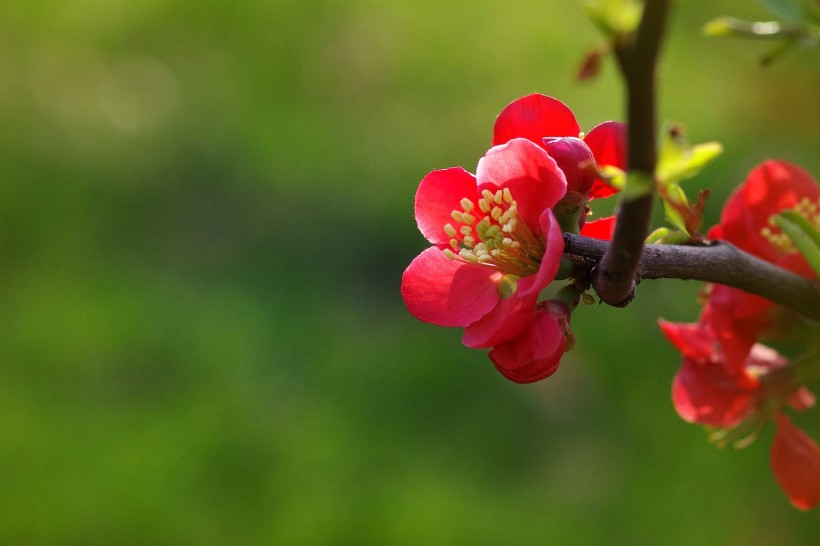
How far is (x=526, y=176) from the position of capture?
0.44m

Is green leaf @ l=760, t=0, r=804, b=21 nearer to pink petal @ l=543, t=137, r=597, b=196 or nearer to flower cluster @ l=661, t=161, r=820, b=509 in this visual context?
flower cluster @ l=661, t=161, r=820, b=509

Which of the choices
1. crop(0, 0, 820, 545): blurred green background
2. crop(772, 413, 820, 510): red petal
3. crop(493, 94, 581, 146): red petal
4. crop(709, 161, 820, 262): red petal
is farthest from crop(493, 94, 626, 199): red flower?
crop(0, 0, 820, 545): blurred green background

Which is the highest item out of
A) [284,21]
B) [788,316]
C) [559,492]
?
[788,316]

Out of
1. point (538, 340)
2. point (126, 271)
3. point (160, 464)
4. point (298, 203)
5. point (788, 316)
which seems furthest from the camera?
point (298, 203)

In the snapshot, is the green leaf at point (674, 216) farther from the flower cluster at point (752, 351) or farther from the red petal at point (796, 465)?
the red petal at point (796, 465)

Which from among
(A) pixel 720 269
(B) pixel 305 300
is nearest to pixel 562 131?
(A) pixel 720 269

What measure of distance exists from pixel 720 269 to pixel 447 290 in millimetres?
129

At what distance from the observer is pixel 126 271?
1.75 meters

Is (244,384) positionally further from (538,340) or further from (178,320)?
(538,340)

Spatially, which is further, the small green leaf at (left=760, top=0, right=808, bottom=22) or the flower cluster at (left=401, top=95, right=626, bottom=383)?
the small green leaf at (left=760, top=0, right=808, bottom=22)

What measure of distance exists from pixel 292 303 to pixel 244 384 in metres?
0.23

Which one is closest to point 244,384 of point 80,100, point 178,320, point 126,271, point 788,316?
point 178,320

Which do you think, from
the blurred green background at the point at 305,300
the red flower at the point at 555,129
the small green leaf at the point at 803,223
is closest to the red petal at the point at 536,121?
the red flower at the point at 555,129

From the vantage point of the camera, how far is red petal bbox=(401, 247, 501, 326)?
451mm
